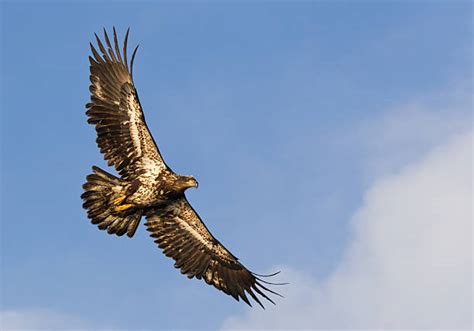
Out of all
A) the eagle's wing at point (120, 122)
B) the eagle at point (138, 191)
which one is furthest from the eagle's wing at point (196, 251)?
the eagle's wing at point (120, 122)

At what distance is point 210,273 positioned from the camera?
64.2 feet

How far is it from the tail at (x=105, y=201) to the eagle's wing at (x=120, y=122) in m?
0.41

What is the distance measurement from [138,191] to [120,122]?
177cm

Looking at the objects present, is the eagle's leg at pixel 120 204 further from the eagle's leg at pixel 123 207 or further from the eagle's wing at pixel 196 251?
the eagle's wing at pixel 196 251

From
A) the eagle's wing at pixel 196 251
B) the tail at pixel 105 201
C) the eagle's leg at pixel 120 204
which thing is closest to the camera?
the tail at pixel 105 201

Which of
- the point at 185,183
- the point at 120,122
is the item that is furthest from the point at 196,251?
the point at 120,122

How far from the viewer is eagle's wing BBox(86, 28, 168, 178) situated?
1848 centimetres

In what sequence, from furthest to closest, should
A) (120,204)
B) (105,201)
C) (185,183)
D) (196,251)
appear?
(196,251) < (120,204) < (105,201) < (185,183)

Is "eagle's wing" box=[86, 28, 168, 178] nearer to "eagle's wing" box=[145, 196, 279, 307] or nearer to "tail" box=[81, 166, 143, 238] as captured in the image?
"tail" box=[81, 166, 143, 238]

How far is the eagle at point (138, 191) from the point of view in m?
18.3

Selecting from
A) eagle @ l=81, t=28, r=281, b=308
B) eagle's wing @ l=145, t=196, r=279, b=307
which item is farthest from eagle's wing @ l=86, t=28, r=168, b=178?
eagle's wing @ l=145, t=196, r=279, b=307

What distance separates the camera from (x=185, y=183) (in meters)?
18.1

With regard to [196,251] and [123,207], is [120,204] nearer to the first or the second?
[123,207]

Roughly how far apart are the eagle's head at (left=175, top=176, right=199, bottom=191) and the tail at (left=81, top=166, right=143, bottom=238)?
1.30m
